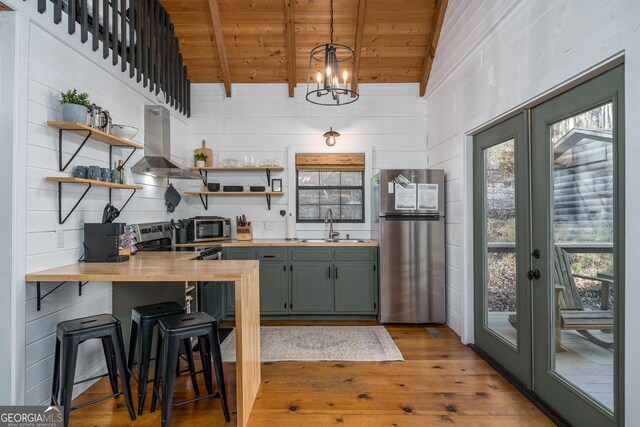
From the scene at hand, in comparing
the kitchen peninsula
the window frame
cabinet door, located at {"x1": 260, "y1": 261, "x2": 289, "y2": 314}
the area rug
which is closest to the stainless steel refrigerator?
the area rug

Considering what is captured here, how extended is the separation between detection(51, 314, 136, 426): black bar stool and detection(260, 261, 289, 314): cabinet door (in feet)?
6.50

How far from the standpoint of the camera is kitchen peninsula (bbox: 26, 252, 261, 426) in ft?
6.64

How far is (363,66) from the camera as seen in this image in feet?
14.9

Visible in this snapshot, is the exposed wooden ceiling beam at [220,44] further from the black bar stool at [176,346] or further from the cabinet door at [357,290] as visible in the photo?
the black bar stool at [176,346]

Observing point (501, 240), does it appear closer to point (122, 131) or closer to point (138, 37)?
point (122, 131)

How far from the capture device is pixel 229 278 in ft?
6.55

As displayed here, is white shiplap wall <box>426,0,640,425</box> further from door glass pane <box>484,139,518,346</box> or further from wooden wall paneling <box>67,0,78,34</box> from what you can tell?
wooden wall paneling <box>67,0,78,34</box>

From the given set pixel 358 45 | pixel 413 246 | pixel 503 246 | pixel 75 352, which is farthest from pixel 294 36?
pixel 75 352

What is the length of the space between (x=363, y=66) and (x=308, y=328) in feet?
11.1

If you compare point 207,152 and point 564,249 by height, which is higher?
point 207,152

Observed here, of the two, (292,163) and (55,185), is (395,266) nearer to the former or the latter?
(292,163)

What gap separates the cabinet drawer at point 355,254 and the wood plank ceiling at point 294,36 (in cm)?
227

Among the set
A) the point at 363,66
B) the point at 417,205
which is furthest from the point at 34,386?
the point at 363,66

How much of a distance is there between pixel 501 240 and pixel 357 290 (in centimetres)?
177
